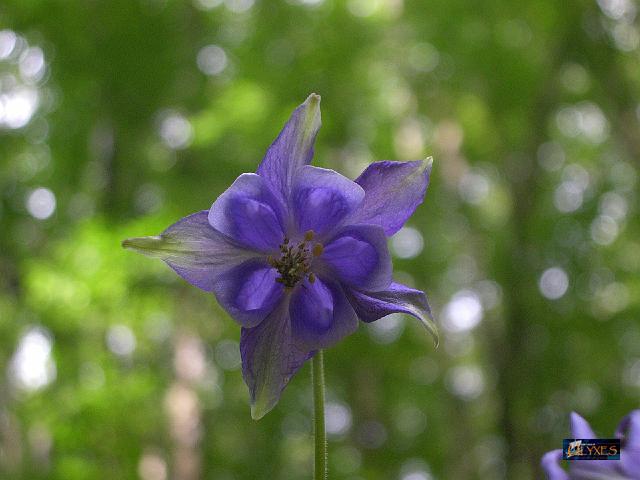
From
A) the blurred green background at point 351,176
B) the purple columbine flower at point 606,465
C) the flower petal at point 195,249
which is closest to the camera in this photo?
the purple columbine flower at point 606,465

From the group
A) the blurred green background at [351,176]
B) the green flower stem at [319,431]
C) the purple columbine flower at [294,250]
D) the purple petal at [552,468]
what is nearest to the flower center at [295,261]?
the purple columbine flower at [294,250]

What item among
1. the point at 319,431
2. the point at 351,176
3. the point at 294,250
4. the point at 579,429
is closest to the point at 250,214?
the point at 294,250

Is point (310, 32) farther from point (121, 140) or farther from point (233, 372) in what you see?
point (233, 372)

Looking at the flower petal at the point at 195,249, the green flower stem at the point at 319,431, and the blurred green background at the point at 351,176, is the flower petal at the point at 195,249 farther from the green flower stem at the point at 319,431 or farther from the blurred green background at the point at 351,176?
the blurred green background at the point at 351,176

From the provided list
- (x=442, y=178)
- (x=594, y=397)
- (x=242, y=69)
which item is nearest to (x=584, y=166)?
(x=442, y=178)

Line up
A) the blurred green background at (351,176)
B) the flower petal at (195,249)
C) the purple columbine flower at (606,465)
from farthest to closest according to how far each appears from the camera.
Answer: the blurred green background at (351,176) < the flower petal at (195,249) < the purple columbine flower at (606,465)

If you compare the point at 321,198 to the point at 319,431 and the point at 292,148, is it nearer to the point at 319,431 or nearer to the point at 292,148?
the point at 292,148
